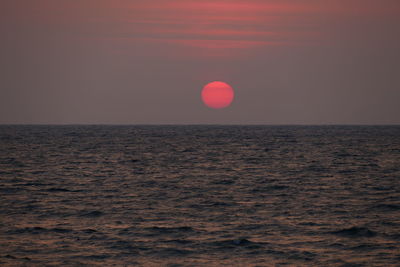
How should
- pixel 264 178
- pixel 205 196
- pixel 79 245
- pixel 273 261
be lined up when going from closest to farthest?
pixel 273 261
pixel 79 245
pixel 205 196
pixel 264 178

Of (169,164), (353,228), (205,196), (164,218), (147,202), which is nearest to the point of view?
(353,228)

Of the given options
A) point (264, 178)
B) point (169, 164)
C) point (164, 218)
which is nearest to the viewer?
point (164, 218)

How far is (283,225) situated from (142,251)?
7.17 metres

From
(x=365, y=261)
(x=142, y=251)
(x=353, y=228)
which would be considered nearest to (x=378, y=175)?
(x=353, y=228)

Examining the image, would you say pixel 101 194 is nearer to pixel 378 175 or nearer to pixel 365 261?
pixel 365 261

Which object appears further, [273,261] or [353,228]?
[353,228]

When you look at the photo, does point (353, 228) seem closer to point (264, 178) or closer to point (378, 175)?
point (264, 178)

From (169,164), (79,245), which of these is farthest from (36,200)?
(169,164)

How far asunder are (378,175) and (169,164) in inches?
856

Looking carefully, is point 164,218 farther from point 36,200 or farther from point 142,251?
point 36,200

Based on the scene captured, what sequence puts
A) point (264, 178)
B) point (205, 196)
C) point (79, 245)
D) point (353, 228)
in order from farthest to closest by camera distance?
point (264, 178)
point (205, 196)
point (353, 228)
point (79, 245)

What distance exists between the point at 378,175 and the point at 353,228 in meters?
A: 22.8

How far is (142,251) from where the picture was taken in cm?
1967

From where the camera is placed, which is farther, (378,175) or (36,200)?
(378,175)
